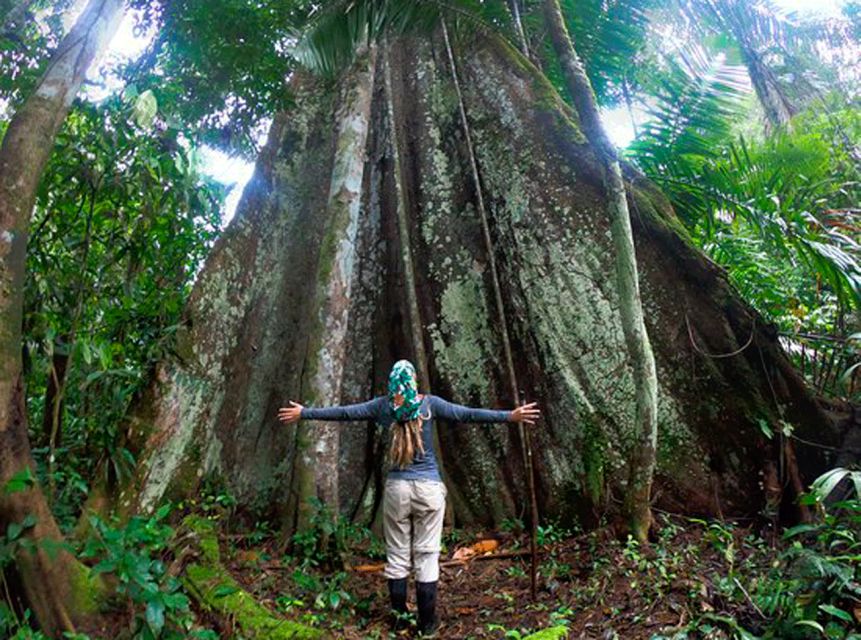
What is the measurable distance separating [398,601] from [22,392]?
7.06 feet

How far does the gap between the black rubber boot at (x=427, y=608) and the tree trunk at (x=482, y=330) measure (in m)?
1.12

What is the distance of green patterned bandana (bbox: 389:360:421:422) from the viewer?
350cm

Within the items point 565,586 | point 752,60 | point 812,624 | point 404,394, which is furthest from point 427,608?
point 752,60

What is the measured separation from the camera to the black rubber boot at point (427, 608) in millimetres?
3340

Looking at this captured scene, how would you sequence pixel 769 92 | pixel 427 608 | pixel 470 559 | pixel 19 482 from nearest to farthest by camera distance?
pixel 19 482, pixel 427 608, pixel 470 559, pixel 769 92

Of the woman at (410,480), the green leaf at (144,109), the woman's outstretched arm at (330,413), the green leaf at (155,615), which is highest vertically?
the green leaf at (144,109)

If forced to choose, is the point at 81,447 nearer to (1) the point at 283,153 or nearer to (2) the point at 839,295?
(1) the point at 283,153

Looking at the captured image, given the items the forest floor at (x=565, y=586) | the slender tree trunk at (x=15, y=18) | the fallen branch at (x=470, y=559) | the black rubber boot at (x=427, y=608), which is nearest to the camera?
the forest floor at (x=565, y=586)

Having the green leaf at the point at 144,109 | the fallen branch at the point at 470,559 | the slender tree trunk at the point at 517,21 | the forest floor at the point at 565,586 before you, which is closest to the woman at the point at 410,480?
the forest floor at the point at 565,586

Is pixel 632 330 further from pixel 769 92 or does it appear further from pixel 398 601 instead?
pixel 769 92

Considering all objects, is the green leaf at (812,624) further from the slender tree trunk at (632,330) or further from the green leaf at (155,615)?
the green leaf at (155,615)

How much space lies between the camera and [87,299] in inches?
153

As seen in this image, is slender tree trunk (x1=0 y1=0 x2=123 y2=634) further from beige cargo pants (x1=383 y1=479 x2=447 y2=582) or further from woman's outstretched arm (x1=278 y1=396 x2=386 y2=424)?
beige cargo pants (x1=383 y1=479 x2=447 y2=582)

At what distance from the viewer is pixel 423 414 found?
11.7 feet
